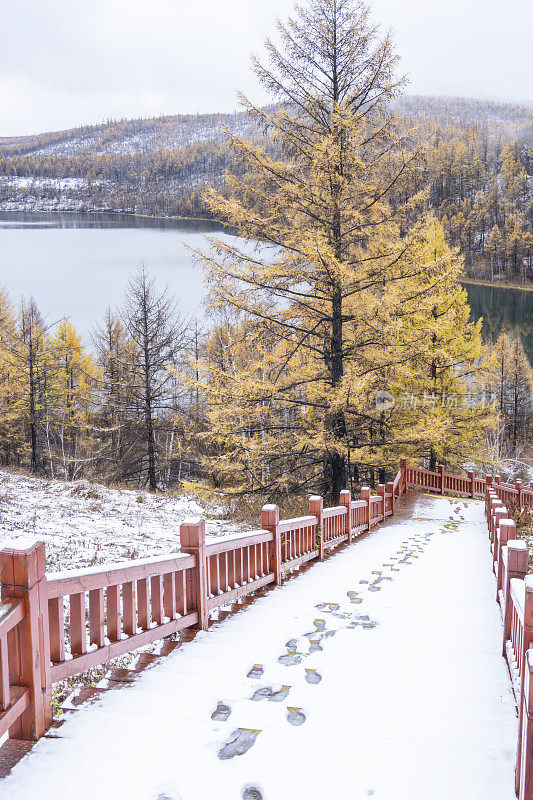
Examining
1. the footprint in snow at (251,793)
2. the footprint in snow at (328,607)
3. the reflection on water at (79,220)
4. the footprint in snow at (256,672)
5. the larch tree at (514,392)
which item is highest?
the reflection on water at (79,220)

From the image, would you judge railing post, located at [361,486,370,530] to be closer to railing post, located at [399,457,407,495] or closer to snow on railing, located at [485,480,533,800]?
snow on railing, located at [485,480,533,800]

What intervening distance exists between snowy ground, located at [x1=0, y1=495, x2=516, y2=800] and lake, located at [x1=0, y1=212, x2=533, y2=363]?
63.6m

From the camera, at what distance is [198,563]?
14.3 feet

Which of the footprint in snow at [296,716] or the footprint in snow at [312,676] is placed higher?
the footprint in snow at [296,716]

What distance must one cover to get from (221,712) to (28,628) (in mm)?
1201

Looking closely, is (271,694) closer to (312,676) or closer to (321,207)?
(312,676)

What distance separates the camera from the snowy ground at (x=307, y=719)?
236 centimetres

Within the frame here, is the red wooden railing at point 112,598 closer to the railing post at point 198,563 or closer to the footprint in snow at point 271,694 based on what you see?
the railing post at point 198,563

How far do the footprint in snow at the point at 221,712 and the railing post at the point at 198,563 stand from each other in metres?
1.36

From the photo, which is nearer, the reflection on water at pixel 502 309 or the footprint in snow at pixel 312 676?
the footprint in snow at pixel 312 676

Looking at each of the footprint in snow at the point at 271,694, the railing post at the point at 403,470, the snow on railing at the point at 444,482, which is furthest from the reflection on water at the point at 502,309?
the footprint in snow at the point at 271,694

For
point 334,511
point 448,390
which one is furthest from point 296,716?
point 448,390

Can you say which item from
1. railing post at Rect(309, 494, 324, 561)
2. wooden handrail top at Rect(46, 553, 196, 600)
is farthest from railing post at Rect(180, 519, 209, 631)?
railing post at Rect(309, 494, 324, 561)

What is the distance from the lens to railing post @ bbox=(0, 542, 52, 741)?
2646mm
